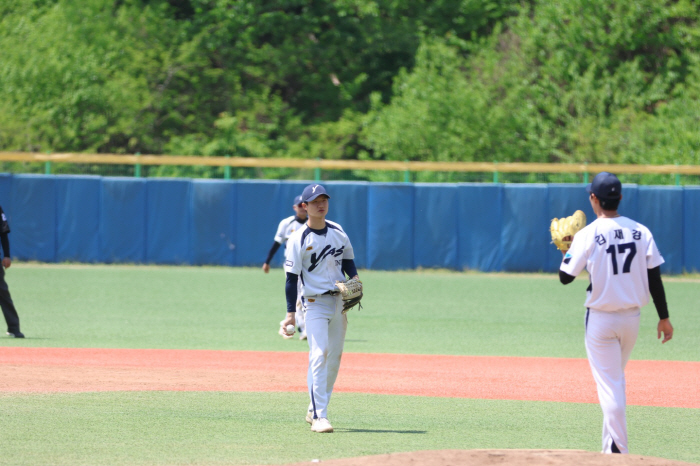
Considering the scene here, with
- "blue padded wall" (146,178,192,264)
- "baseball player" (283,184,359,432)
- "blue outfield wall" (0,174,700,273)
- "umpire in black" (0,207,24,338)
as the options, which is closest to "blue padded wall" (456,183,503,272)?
"blue outfield wall" (0,174,700,273)

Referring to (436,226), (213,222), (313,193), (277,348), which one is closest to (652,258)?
(313,193)

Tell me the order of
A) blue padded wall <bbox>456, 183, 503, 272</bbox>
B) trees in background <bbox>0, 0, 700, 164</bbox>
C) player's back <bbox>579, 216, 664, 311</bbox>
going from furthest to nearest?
trees in background <bbox>0, 0, 700, 164</bbox> → blue padded wall <bbox>456, 183, 503, 272</bbox> → player's back <bbox>579, 216, 664, 311</bbox>

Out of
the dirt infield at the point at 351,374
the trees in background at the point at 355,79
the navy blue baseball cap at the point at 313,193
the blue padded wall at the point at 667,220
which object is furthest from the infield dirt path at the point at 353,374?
the trees in background at the point at 355,79

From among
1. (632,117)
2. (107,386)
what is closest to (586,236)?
(107,386)

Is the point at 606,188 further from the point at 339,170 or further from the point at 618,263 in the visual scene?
the point at 339,170

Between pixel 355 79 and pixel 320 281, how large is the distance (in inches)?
1203

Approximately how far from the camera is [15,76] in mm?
31344

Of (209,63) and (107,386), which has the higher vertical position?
(209,63)

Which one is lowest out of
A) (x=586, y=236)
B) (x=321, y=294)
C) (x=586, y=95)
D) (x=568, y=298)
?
(x=568, y=298)

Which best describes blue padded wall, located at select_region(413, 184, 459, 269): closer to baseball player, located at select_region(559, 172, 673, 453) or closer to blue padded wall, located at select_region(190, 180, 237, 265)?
blue padded wall, located at select_region(190, 180, 237, 265)

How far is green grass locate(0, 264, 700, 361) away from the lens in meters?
12.7

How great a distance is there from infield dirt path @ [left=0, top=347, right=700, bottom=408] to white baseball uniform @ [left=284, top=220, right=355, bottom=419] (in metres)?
2.02

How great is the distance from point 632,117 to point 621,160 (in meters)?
2.26

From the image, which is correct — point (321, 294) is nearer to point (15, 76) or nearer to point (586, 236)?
point (586, 236)
